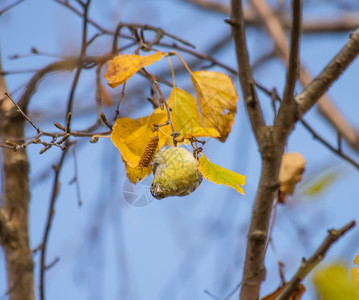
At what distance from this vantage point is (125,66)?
2.82 feet

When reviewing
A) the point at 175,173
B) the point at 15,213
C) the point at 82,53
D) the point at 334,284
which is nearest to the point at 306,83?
the point at 82,53

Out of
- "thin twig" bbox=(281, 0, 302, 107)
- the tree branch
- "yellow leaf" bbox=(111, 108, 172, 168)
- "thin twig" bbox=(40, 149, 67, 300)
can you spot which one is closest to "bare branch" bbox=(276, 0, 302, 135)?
"thin twig" bbox=(281, 0, 302, 107)

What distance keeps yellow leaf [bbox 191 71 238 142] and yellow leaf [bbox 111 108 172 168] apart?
89 mm

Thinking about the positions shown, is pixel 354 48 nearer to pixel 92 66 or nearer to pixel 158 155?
pixel 158 155

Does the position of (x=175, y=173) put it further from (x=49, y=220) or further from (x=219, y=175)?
(x=49, y=220)

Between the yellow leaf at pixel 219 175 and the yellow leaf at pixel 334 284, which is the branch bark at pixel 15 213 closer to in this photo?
the yellow leaf at pixel 219 175

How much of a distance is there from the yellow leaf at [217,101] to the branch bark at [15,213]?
0.51 metres

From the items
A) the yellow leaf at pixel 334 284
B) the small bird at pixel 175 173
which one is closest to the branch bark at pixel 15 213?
the small bird at pixel 175 173

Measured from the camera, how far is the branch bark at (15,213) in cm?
122

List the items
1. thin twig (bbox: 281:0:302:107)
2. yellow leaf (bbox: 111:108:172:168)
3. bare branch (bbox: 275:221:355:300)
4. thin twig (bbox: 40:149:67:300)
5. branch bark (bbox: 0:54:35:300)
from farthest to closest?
branch bark (bbox: 0:54:35:300)
thin twig (bbox: 40:149:67:300)
yellow leaf (bbox: 111:108:172:168)
thin twig (bbox: 281:0:302:107)
bare branch (bbox: 275:221:355:300)

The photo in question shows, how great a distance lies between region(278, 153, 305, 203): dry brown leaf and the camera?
3.93 ft

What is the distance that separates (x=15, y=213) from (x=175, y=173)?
652 mm

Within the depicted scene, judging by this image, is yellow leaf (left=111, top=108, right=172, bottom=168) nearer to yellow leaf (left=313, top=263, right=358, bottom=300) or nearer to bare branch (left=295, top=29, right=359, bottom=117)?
bare branch (left=295, top=29, right=359, bottom=117)

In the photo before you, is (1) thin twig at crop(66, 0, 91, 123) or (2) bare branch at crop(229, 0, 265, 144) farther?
(1) thin twig at crop(66, 0, 91, 123)
